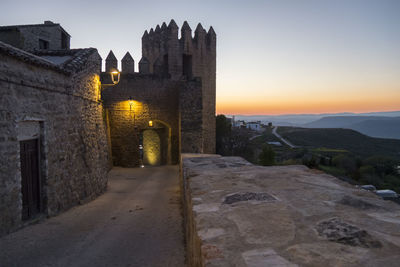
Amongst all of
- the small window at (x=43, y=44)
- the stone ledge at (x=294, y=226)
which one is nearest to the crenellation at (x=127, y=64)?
the small window at (x=43, y=44)

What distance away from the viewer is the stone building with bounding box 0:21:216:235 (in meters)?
5.36

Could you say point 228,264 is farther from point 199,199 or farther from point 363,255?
point 199,199

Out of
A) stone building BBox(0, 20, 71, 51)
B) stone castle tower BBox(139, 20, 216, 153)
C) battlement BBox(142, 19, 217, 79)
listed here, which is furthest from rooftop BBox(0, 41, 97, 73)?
stone castle tower BBox(139, 20, 216, 153)

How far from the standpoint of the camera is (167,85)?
16828 millimetres

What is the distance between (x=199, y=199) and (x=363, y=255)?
4.84 ft

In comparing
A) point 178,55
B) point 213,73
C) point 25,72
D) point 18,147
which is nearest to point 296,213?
point 18,147

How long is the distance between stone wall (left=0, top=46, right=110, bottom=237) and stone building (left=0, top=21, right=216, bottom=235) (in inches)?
0.8

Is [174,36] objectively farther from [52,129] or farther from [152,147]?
[52,129]

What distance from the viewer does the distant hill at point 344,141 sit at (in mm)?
59225

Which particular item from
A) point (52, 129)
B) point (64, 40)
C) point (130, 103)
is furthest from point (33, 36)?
point (52, 129)

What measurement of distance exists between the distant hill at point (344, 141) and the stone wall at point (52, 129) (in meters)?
55.7

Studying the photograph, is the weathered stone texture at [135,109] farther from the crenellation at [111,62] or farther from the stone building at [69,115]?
the crenellation at [111,62]

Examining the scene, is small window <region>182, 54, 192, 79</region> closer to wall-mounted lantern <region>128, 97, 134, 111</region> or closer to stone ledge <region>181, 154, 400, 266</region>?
wall-mounted lantern <region>128, 97, 134, 111</region>

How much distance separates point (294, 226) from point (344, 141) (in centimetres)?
7433
